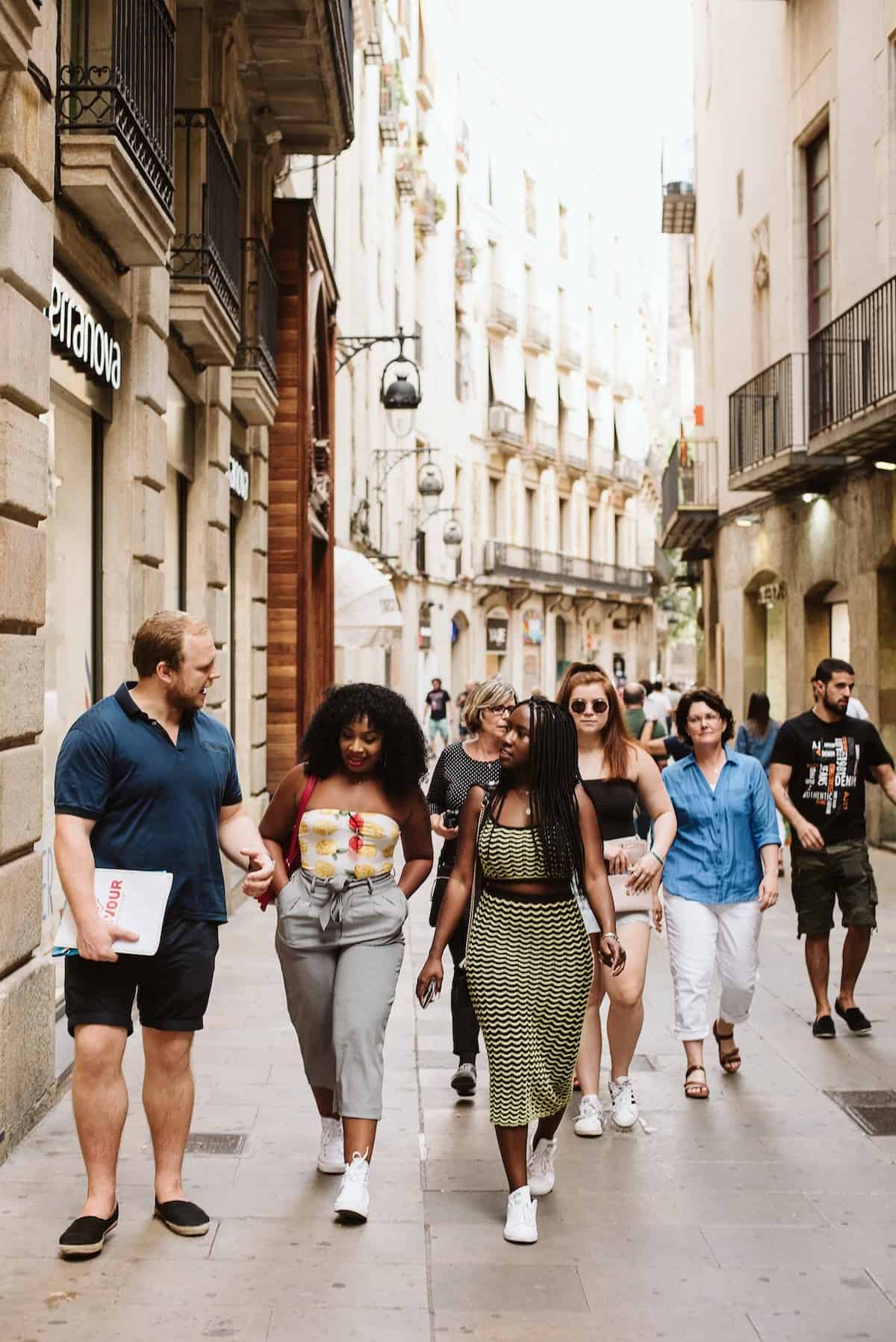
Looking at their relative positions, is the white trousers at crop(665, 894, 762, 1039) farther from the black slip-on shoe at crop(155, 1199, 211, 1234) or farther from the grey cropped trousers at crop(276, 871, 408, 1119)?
the black slip-on shoe at crop(155, 1199, 211, 1234)

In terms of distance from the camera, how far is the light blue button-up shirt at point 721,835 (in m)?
7.38

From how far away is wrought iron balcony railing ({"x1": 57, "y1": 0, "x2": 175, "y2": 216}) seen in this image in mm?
7943

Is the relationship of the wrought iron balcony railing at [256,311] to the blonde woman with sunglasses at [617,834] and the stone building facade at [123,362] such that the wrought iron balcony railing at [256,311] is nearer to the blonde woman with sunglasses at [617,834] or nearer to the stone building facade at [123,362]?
the stone building facade at [123,362]

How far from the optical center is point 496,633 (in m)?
52.6

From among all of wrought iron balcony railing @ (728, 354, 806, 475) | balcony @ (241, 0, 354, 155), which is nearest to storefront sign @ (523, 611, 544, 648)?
wrought iron balcony railing @ (728, 354, 806, 475)

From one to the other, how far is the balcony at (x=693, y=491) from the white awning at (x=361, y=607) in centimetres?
555

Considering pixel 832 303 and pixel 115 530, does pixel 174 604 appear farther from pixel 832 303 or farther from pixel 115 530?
pixel 832 303

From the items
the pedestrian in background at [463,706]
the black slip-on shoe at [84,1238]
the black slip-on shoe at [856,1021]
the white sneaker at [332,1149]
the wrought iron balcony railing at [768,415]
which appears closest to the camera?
the black slip-on shoe at [84,1238]

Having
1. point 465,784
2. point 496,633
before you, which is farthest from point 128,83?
point 496,633

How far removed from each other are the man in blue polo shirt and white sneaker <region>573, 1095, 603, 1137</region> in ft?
5.90

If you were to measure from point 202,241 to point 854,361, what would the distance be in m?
8.75

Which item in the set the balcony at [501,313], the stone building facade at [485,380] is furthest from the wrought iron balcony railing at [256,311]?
the balcony at [501,313]

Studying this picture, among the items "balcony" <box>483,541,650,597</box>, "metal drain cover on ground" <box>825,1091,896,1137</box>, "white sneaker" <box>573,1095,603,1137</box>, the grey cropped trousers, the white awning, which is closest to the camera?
the grey cropped trousers

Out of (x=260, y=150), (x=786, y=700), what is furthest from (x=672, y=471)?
(x=260, y=150)
